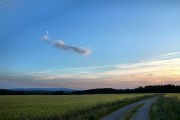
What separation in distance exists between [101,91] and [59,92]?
39.5m

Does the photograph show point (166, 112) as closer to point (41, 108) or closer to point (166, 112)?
point (166, 112)

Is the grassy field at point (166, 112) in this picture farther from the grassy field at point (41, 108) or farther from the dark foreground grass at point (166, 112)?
the grassy field at point (41, 108)

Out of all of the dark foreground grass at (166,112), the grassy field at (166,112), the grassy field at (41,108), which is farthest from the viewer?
the grassy field at (41,108)

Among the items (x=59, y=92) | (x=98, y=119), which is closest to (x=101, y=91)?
(x=59, y=92)

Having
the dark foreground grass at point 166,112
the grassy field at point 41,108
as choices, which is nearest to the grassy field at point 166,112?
the dark foreground grass at point 166,112

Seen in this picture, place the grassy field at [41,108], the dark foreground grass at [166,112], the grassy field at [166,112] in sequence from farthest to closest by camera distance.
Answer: the grassy field at [41,108] → the grassy field at [166,112] → the dark foreground grass at [166,112]

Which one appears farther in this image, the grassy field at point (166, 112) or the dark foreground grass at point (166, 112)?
the grassy field at point (166, 112)

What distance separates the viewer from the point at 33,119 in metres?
24.5

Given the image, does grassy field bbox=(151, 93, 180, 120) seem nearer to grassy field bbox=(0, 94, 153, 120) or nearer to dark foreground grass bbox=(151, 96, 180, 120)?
dark foreground grass bbox=(151, 96, 180, 120)

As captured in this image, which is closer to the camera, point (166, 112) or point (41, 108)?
point (166, 112)

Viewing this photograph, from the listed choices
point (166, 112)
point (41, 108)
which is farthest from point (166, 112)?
point (41, 108)

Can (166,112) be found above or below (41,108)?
below

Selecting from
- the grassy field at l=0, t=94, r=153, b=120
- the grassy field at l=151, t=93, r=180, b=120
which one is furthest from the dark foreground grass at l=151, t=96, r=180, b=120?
the grassy field at l=0, t=94, r=153, b=120

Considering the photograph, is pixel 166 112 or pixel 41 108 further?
pixel 41 108
